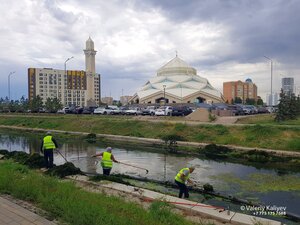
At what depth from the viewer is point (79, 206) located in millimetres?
5613

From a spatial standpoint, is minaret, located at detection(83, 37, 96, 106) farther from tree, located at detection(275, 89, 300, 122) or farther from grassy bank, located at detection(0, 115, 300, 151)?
tree, located at detection(275, 89, 300, 122)

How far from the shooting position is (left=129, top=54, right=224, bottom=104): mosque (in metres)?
90.2

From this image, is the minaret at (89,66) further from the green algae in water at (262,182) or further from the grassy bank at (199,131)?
the green algae in water at (262,182)

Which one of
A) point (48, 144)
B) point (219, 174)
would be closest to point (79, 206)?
point (48, 144)

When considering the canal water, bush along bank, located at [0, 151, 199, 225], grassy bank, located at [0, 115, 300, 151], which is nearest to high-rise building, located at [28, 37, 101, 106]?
grassy bank, located at [0, 115, 300, 151]

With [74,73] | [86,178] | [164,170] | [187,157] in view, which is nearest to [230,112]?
[187,157]

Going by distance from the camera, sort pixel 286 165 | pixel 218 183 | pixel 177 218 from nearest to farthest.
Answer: pixel 177 218, pixel 218 183, pixel 286 165

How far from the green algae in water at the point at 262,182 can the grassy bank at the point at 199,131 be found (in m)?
5.88

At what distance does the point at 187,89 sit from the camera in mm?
92812

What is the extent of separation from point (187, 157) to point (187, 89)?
75421 millimetres

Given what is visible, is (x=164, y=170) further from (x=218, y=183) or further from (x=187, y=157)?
(x=187, y=157)

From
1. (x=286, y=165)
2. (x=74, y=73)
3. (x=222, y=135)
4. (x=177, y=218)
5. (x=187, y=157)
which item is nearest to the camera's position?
(x=177, y=218)

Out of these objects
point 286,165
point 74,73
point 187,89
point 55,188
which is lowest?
point 286,165

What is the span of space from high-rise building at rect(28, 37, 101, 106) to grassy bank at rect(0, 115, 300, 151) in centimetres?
7917
